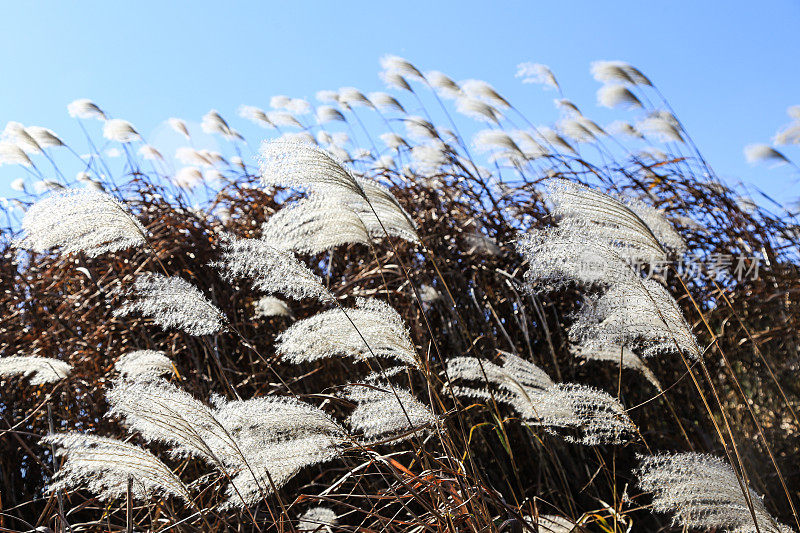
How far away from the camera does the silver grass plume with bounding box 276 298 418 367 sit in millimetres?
1757

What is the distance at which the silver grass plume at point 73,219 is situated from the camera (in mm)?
1980

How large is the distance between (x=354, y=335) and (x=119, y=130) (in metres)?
3.67

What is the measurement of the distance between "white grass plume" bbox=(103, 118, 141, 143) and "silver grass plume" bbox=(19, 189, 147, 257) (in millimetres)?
2878

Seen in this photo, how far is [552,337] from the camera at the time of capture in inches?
131

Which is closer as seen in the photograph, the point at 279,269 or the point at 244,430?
the point at 244,430

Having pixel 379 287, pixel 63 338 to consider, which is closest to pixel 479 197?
pixel 379 287

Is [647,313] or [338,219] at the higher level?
[338,219]

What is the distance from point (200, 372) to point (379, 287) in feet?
3.27

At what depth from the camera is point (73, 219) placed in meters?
2.01

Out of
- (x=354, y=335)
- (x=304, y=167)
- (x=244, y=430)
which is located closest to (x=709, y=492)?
(x=354, y=335)

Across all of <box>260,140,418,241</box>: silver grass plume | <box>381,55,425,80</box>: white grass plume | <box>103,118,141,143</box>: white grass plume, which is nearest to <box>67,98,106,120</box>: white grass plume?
<box>103,118,141,143</box>: white grass plume

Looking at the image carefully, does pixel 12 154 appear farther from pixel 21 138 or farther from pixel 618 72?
pixel 618 72

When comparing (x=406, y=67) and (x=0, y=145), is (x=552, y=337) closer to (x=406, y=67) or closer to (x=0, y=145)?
(x=406, y=67)

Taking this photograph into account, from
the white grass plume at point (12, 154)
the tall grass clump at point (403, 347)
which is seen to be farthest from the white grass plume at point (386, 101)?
the white grass plume at point (12, 154)
